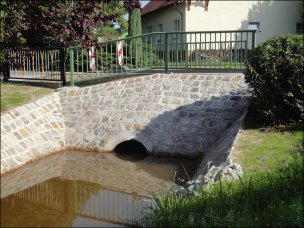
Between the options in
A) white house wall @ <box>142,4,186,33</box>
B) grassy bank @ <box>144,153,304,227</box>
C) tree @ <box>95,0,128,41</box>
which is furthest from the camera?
white house wall @ <box>142,4,186,33</box>

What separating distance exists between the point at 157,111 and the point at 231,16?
14.1 meters

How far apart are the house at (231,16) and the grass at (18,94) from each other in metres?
12.0

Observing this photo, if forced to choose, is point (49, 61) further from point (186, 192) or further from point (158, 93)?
point (186, 192)

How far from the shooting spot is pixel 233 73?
36.0 feet

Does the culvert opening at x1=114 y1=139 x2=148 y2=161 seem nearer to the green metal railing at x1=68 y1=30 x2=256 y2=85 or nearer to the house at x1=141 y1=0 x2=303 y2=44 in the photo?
the green metal railing at x1=68 y1=30 x2=256 y2=85

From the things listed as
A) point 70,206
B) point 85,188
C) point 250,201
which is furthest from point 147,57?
point 250,201

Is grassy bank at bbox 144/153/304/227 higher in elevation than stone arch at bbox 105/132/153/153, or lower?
higher

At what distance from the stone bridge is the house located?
11.8 meters

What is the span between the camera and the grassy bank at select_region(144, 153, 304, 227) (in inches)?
180

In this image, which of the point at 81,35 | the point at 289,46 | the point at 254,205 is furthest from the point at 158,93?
the point at 254,205

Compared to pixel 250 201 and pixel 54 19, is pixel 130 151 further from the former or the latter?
pixel 250 201

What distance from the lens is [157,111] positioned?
1054 centimetres

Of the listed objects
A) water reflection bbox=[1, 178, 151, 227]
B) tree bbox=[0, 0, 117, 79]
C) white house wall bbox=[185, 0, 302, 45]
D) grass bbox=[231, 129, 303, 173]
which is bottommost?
water reflection bbox=[1, 178, 151, 227]

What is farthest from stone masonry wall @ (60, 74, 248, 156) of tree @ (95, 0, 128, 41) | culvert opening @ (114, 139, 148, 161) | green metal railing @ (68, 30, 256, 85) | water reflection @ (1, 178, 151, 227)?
tree @ (95, 0, 128, 41)
